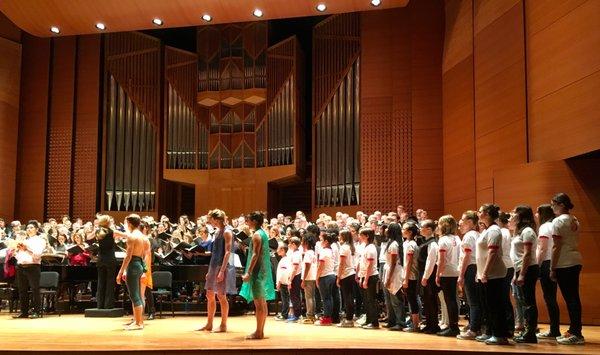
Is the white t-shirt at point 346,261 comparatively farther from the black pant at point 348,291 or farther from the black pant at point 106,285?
the black pant at point 106,285

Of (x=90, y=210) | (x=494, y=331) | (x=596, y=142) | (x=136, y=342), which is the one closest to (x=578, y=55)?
(x=596, y=142)

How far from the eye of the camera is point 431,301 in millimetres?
7480

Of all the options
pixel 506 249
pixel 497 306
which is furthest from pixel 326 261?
pixel 497 306

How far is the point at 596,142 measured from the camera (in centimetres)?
819

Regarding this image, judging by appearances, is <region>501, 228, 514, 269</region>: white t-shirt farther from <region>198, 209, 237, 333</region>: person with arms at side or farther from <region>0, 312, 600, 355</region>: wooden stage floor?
<region>198, 209, 237, 333</region>: person with arms at side

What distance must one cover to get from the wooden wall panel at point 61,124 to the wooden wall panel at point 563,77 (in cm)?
1199

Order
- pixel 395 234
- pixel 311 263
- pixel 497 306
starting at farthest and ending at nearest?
pixel 311 263, pixel 395 234, pixel 497 306

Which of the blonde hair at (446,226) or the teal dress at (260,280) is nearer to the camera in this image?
the teal dress at (260,280)

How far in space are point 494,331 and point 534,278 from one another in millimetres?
765

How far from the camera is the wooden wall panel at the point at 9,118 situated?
16188 mm

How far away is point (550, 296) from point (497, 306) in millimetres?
739

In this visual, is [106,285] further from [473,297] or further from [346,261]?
[473,297]

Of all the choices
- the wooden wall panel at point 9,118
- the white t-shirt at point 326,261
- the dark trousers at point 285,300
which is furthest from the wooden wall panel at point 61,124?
the white t-shirt at point 326,261

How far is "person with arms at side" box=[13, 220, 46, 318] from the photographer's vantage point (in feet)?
32.2
